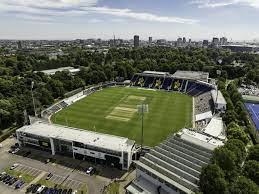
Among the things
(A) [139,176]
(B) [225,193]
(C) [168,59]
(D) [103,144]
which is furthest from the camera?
(C) [168,59]

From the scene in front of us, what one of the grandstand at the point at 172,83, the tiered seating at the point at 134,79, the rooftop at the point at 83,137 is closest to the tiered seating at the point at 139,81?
the grandstand at the point at 172,83

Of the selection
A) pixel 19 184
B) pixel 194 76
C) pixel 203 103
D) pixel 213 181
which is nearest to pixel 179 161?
pixel 213 181

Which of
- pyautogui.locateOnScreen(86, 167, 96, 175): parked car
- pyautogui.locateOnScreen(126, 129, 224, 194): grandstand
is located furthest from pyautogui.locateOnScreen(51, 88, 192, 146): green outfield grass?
pyautogui.locateOnScreen(86, 167, 96, 175): parked car

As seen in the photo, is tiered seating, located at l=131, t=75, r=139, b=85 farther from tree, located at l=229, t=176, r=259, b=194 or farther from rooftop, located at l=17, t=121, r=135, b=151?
tree, located at l=229, t=176, r=259, b=194

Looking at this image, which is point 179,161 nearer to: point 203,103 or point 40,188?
point 40,188

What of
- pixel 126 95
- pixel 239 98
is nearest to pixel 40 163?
pixel 126 95

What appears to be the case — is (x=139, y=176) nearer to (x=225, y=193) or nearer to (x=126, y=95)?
(x=225, y=193)
